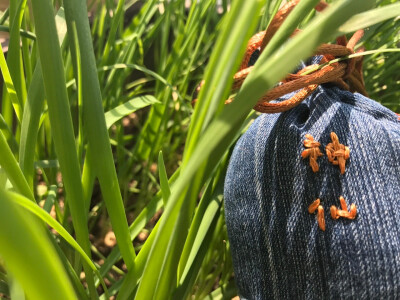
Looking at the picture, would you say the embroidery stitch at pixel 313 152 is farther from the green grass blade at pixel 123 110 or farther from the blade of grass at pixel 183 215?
the green grass blade at pixel 123 110

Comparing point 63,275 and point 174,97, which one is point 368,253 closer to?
point 63,275

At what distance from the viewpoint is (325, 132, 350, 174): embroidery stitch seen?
38 cm

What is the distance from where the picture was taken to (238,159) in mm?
438

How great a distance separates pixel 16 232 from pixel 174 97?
0.64 metres

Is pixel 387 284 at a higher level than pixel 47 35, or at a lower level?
lower

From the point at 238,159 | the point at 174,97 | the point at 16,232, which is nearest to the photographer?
the point at 16,232

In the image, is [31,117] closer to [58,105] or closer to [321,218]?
[58,105]

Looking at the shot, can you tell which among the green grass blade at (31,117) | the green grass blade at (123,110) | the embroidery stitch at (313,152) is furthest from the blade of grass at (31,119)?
the embroidery stitch at (313,152)

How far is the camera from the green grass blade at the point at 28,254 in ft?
0.70

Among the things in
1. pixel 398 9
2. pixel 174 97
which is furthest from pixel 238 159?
pixel 174 97

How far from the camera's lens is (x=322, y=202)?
38 centimetres

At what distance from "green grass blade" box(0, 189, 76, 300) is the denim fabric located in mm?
192

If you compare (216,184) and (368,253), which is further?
(216,184)

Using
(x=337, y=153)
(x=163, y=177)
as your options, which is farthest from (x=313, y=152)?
(x=163, y=177)
